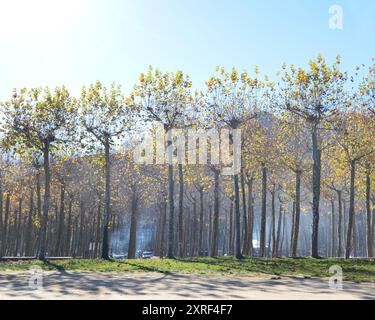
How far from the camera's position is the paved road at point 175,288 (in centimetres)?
1205

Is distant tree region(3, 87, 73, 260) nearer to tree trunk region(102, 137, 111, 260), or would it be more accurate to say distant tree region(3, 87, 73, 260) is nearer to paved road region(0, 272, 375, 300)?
tree trunk region(102, 137, 111, 260)

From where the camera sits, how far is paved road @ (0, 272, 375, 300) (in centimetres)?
1205

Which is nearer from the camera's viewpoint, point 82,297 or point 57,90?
point 82,297

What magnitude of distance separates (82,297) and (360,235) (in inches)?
2824

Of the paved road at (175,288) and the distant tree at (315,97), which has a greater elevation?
the distant tree at (315,97)

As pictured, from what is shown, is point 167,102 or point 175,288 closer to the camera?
point 175,288

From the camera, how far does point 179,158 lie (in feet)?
104

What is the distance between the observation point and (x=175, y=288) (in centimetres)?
1409

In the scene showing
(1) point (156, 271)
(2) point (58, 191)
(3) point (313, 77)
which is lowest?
(1) point (156, 271)

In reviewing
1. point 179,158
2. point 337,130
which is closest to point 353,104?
point 337,130

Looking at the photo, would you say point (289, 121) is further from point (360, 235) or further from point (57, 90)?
point (360, 235)

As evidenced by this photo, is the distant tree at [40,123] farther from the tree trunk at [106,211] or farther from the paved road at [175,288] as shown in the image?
the paved road at [175,288]

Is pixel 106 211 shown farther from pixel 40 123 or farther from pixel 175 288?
pixel 175 288

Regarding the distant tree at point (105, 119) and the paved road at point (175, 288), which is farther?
the distant tree at point (105, 119)
